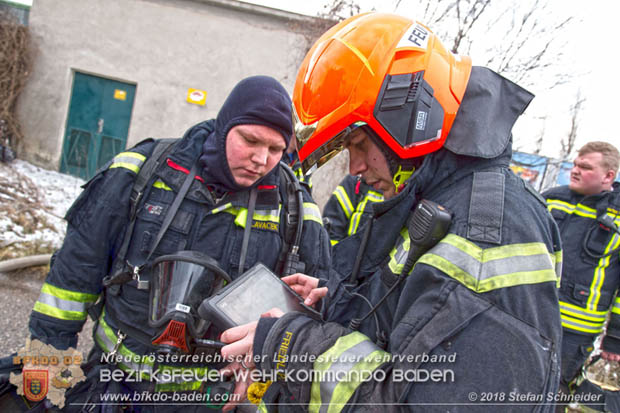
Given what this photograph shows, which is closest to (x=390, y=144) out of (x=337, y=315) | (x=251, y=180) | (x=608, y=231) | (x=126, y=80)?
(x=337, y=315)

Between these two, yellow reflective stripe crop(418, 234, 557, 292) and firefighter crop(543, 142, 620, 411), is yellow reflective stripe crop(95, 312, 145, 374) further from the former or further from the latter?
firefighter crop(543, 142, 620, 411)

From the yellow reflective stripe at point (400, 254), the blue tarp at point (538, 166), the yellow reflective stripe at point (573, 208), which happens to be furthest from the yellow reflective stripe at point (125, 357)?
the blue tarp at point (538, 166)

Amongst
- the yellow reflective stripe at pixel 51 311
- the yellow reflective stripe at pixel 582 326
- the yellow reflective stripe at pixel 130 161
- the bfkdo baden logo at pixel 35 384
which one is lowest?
the bfkdo baden logo at pixel 35 384

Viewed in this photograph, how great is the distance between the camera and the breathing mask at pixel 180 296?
1.70 meters

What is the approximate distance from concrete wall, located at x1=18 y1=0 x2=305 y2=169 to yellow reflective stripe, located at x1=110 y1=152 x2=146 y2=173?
758 centimetres

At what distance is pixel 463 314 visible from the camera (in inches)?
34.0

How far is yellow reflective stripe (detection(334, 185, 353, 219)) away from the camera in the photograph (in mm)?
3709

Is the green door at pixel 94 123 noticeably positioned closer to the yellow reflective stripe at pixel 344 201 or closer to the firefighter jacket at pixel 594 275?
the yellow reflective stripe at pixel 344 201

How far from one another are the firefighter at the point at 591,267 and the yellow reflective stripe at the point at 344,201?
6.64 feet

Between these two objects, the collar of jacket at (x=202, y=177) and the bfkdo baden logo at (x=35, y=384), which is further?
the collar of jacket at (x=202, y=177)

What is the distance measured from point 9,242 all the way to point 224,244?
13.8 ft

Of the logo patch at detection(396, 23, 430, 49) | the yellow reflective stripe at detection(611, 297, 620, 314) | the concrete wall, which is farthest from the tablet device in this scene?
the concrete wall

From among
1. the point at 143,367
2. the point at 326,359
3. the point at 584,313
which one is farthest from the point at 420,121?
the point at 584,313

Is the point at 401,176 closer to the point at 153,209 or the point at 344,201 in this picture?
the point at 153,209
